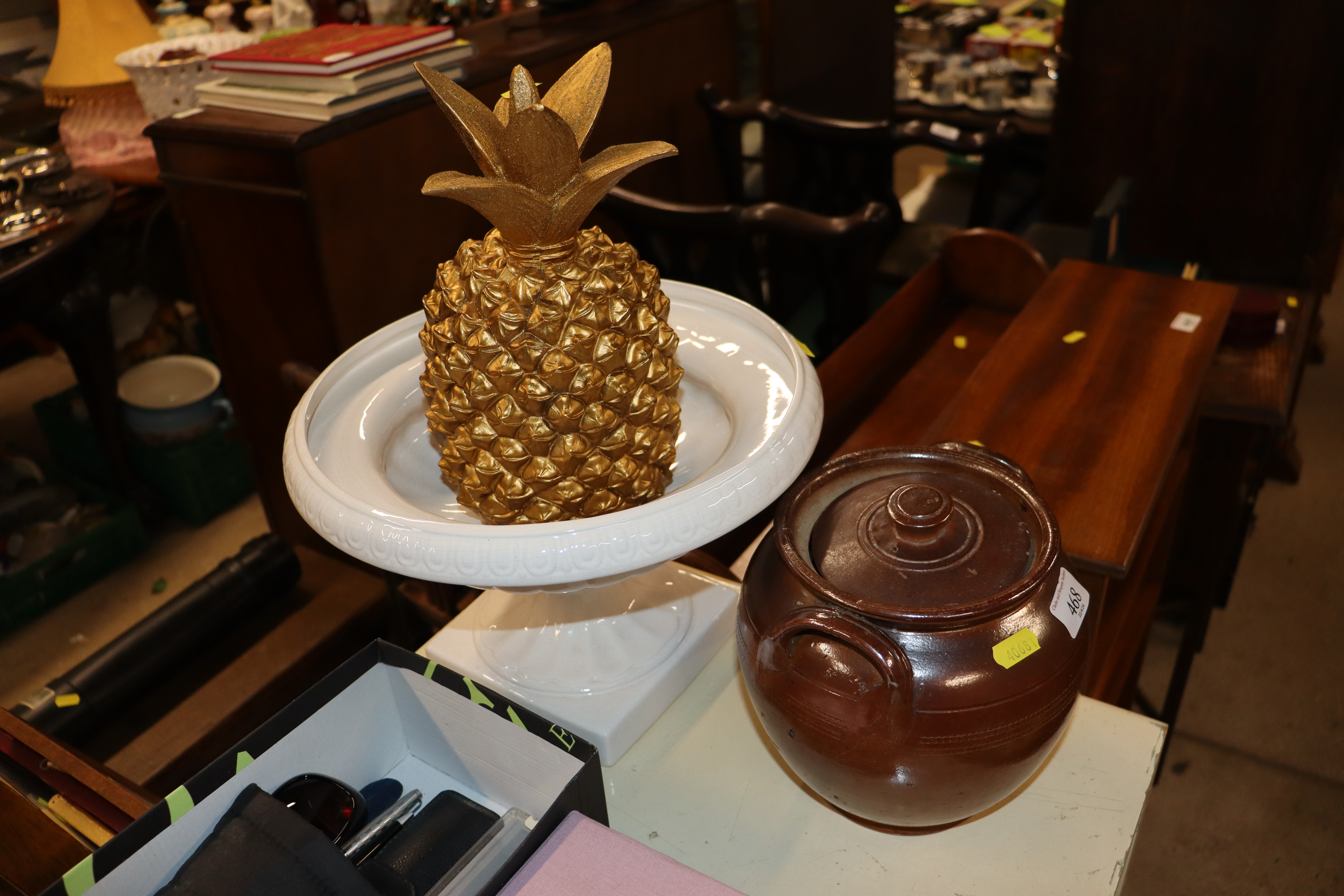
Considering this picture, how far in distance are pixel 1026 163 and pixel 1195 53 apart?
0.88 metres

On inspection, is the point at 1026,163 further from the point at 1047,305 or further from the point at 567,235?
the point at 567,235

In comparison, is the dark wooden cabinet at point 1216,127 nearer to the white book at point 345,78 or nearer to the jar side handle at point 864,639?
the white book at point 345,78

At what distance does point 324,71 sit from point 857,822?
4.89ft

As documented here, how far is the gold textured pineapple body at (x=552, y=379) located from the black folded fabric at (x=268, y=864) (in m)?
0.27

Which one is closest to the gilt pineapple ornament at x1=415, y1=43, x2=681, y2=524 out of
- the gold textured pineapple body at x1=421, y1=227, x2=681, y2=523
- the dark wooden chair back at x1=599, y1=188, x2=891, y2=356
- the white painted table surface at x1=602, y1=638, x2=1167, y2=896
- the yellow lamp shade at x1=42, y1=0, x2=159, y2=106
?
the gold textured pineapple body at x1=421, y1=227, x2=681, y2=523

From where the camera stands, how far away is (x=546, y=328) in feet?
2.35

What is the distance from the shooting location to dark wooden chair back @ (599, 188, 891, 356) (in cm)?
181

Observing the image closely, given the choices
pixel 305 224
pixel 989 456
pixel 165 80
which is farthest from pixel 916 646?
pixel 165 80

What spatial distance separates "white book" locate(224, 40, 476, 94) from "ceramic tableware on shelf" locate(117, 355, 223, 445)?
0.97 m

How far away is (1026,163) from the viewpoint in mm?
3182

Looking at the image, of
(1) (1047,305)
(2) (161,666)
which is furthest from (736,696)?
(2) (161,666)

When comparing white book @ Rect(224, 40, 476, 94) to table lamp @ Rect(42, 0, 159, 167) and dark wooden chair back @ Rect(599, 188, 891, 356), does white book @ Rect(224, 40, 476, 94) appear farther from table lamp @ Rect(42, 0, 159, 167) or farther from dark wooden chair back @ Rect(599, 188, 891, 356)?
table lamp @ Rect(42, 0, 159, 167)

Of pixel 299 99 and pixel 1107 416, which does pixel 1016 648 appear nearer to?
pixel 1107 416

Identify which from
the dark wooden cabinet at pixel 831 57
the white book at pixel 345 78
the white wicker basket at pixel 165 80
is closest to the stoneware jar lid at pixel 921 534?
the white book at pixel 345 78
